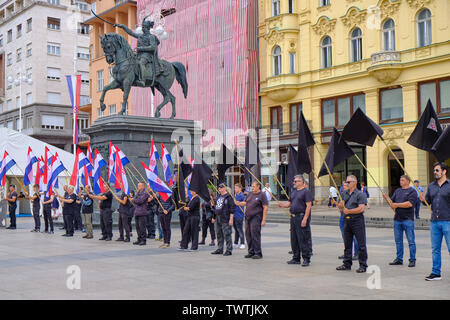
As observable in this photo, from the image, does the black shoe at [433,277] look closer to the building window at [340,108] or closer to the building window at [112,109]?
the building window at [340,108]

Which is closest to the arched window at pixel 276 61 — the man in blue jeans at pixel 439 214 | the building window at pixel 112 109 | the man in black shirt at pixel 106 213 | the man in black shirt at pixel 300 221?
the building window at pixel 112 109

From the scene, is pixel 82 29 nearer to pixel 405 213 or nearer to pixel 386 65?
pixel 386 65

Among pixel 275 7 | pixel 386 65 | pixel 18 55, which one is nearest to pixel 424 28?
pixel 386 65

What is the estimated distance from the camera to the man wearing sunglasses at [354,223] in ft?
34.4

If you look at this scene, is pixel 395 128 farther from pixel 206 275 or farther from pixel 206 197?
pixel 206 275

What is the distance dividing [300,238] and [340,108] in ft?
97.8

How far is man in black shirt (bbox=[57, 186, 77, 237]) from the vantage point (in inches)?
744

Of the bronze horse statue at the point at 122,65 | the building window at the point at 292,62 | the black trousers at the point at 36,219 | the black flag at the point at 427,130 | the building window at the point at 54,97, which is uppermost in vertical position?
the building window at the point at 54,97

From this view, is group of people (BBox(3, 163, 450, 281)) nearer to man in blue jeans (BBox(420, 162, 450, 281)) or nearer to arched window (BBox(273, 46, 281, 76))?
man in blue jeans (BBox(420, 162, 450, 281))

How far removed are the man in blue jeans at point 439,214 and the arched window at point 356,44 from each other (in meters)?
A: 30.6

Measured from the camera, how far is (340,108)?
40031 millimetres

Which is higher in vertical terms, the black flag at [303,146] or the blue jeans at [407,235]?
the black flag at [303,146]

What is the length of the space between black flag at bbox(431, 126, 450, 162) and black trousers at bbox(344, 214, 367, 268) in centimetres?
183
